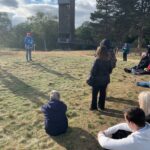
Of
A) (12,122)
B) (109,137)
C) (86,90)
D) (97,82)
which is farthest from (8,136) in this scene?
(86,90)

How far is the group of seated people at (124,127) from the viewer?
188 inches

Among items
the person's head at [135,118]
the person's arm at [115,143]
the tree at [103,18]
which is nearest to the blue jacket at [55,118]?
the person's arm at [115,143]

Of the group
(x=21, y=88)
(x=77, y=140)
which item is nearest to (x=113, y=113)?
(x=77, y=140)

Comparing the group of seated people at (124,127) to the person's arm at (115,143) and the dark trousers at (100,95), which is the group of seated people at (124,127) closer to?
the person's arm at (115,143)

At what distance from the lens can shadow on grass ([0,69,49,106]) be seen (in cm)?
1179

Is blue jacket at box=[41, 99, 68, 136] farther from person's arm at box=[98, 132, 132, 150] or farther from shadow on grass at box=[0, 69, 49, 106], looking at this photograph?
shadow on grass at box=[0, 69, 49, 106]

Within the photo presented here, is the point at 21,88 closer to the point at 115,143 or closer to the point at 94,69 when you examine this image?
the point at 94,69

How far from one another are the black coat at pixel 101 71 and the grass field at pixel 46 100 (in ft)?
2.95

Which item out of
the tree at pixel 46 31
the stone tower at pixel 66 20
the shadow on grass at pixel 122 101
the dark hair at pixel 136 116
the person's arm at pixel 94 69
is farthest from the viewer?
the tree at pixel 46 31

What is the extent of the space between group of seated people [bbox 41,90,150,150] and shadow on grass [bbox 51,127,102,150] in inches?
7.2

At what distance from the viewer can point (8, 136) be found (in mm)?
8203

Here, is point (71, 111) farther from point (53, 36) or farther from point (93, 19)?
point (53, 36)

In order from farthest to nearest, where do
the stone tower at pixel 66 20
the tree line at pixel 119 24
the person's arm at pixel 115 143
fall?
the stone tower at pixel 66 20 → the tree line at pixel 119 24 → the person's arm at pixel 115 143

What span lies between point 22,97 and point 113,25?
4669cm
